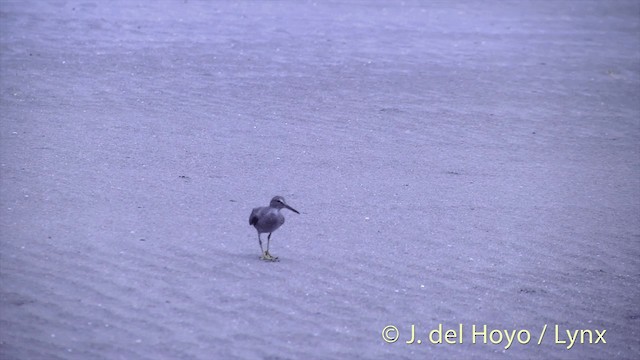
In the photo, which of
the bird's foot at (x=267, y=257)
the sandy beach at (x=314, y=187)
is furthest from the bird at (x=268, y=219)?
the sandy beach at (x=314, y=187)

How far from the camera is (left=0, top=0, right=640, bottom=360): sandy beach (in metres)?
6.82

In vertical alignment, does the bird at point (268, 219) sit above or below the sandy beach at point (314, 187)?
above

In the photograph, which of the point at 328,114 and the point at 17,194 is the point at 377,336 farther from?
the point at 328,114

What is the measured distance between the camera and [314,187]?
10102 mm

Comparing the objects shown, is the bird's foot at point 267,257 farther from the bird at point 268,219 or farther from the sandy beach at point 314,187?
the sandy beach at point 314,187

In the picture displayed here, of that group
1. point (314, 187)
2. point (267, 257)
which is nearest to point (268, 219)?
point (267, 257)

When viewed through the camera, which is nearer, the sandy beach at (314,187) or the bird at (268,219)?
the sandy beach at (314,187)

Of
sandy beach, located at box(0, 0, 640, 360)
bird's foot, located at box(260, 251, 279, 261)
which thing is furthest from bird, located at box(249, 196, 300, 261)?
sandy beach, located at box(0, 0, 640, 360)

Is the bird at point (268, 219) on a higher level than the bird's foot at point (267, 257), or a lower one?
higher

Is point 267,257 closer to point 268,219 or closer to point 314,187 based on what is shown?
point 268,219

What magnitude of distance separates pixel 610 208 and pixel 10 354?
21.1 ft

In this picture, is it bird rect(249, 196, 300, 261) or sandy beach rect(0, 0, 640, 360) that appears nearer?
sandy beach rect(0, 0, 640, 360)

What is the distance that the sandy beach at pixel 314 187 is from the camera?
6.82 metres

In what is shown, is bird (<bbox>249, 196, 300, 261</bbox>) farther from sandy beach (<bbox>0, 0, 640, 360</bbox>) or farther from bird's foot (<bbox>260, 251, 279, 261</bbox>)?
sandy beach (<bbox>0, 0, 640, 360</bbox>)
